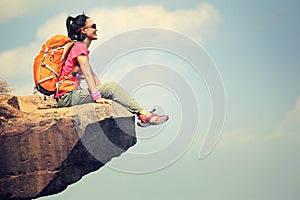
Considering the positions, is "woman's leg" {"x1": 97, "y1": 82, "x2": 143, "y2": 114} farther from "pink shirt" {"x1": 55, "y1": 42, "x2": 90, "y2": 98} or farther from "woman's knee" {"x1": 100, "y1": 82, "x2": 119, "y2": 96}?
"pink shirt" {"x1": 55, "y1": 42, "x2": 90, "y2": 98}

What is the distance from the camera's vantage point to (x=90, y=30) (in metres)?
10.5

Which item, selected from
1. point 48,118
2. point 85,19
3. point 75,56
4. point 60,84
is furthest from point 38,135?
point 85,19

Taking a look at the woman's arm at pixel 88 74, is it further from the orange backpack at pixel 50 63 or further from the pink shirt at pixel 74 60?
the orange backpack at pixel 50 63

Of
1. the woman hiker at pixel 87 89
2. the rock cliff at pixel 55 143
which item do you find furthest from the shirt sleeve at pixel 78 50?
the rock cliff at pixel 55 143

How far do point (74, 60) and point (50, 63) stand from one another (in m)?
0.56

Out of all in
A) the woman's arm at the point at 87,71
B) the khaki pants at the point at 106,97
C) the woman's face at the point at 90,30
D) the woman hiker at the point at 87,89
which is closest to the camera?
the woman's arm at the point at 87,71

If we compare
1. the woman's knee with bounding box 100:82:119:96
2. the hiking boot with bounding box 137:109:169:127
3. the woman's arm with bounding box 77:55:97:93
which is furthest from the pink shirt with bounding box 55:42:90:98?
the hiking boot with bounding box 137:109:169:127

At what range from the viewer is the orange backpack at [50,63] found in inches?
408

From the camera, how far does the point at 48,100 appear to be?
1144 cm

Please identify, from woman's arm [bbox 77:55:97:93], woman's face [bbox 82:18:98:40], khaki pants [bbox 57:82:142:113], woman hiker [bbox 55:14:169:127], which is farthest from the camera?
woman's face [bbox 82:18:98:40]

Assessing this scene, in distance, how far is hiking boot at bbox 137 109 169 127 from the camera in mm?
10191

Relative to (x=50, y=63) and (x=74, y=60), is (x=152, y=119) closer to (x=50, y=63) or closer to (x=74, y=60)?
(x=74, y=60)

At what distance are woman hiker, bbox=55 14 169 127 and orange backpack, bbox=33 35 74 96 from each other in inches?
5.9

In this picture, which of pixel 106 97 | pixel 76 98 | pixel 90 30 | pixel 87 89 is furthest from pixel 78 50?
pixel 106 97
